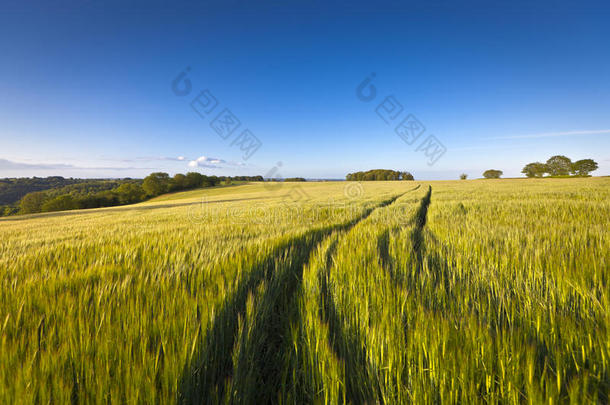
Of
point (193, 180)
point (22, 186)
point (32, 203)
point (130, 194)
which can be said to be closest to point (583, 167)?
point (193, 180)

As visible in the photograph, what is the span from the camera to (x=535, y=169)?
7369 cm

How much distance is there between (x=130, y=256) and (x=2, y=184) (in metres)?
170

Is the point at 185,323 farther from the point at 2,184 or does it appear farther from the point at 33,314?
the point at 2,184

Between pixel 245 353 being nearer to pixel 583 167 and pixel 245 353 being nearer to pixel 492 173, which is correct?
pixel 583 167

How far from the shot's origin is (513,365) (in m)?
0.82

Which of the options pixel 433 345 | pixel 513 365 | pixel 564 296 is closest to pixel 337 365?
pixel 433 345

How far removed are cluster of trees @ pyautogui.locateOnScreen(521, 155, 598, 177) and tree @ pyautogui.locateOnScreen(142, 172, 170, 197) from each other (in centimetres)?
11556

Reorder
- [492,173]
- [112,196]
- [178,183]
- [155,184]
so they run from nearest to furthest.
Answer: [112,196] < [155,184] < [178,183] < [492,173]

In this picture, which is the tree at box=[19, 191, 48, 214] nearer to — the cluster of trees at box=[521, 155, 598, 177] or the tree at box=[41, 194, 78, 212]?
the tree at box=[41, 194, 78, 212]

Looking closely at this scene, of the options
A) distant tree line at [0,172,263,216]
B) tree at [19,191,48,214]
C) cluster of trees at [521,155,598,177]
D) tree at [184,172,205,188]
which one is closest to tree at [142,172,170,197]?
distant tree line at [0,172,263,216]

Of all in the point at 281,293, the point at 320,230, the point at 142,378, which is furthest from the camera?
the point at 320,230

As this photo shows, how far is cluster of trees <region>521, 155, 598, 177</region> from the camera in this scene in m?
62.0

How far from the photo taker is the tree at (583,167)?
61.5 m

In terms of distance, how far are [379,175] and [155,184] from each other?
250 ft
